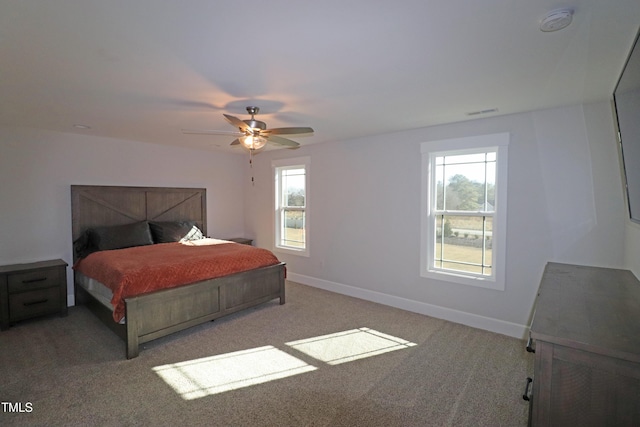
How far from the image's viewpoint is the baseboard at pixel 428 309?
3.40 m

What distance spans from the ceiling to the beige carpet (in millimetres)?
2332

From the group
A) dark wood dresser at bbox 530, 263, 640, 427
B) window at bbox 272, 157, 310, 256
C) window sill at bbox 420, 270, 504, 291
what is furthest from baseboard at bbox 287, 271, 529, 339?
dark wood dresser at bbox 530, 263, 640, 427

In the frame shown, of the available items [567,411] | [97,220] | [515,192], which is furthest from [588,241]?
[97,220]

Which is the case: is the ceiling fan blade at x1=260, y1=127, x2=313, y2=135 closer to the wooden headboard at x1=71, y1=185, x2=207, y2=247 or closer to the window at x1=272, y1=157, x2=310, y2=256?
the window at x1=272, y1=157, x2=310, y2=256

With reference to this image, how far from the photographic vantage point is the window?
5371 mm

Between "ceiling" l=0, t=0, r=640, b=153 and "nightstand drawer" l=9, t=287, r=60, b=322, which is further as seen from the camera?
"nightstand drawer" l=9, t=287, r=60, b=322

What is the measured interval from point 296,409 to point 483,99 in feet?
9.70

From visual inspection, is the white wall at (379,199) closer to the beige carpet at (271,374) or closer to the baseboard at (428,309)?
the baseboard at (428,309)

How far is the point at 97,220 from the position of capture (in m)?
4.57

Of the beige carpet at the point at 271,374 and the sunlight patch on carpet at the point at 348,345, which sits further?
the sunlight patch on carpet at the point at 348,345

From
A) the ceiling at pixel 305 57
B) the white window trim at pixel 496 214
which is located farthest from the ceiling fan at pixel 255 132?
the white window trim at pixel 496 214

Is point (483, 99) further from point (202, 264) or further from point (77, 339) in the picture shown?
point (77, 339)

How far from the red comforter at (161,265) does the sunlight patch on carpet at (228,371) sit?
0.81 meters

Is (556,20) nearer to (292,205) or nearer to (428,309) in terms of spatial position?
(428,309)
